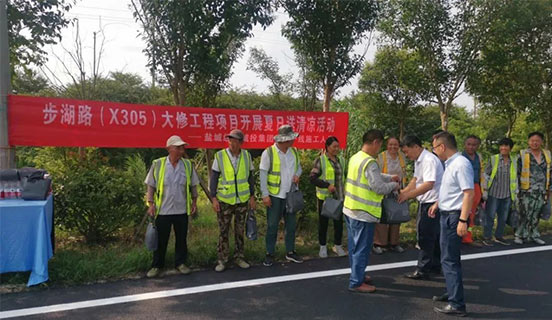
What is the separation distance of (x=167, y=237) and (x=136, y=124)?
1.64 metres

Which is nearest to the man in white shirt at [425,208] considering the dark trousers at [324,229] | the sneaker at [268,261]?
the dark trousers at [324,229]

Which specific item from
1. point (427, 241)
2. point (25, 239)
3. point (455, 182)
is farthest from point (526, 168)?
point (25, 239)

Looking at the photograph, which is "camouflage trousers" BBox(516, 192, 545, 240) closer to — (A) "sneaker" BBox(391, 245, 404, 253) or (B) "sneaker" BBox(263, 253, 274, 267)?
(A) "sneaker" BBox(391, 245, 404, 253)

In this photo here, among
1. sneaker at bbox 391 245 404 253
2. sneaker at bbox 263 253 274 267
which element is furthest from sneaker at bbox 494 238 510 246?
sneaker at bbox 263 253 274 267

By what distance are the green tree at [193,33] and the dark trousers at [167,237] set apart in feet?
6.80

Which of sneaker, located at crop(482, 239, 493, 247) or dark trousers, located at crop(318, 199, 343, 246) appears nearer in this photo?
dark trousers, located at crop(318, 199, 343, 246)

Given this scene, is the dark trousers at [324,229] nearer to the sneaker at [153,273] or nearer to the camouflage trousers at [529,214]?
the sneaker at [153,273]

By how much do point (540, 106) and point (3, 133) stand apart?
11.9 meters

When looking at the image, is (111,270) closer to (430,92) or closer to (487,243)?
(487,243)

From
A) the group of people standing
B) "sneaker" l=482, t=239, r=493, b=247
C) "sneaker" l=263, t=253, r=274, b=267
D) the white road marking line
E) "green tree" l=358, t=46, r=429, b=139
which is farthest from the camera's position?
"green tree" l=358, t=46, r=429, b=139

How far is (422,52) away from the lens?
812 cm

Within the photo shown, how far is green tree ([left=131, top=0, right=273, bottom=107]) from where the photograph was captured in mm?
4949

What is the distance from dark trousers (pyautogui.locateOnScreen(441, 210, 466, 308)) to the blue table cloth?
386 centimetres

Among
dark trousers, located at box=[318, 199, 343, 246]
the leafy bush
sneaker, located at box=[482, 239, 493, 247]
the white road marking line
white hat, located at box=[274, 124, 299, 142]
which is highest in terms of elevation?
white hat, located at box=[274, 124, 299, 142]
